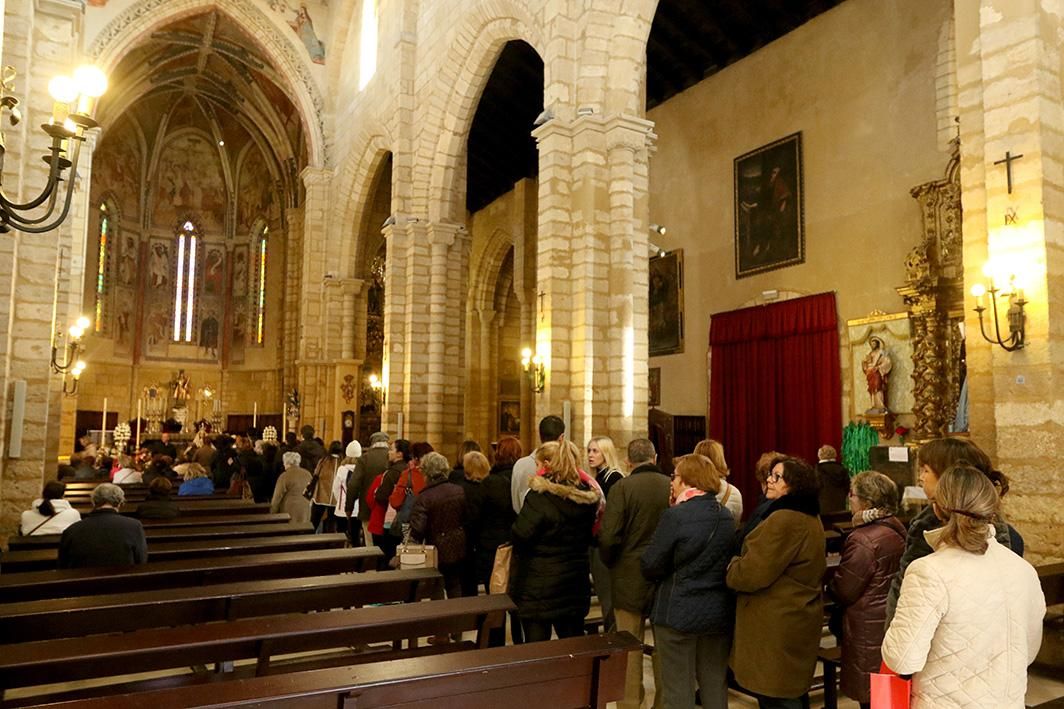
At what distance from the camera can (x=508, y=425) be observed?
21.8m

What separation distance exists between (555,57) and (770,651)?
8.53 m

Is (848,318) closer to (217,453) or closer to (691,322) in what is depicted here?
(691,322)

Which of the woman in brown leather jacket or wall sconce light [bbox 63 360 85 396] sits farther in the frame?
wall sconce light [bbox 63 360 85 396]

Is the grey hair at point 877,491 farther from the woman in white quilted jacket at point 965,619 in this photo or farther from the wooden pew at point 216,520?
the wooden pew at point 216,520

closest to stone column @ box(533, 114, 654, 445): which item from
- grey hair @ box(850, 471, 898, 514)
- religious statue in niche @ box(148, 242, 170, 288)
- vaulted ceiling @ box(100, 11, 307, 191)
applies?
grey hair @ box(850, 471, 898, 514)

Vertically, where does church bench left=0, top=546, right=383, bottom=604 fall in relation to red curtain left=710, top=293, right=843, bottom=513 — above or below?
below

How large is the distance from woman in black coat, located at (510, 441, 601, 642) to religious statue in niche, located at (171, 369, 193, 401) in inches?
975

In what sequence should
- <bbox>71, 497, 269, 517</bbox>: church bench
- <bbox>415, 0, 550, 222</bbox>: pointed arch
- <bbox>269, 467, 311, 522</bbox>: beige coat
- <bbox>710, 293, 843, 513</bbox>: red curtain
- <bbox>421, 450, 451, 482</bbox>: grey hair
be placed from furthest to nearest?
<bbox>710, 293, 843, 513</bbox>: red curtain < <bbox>415, 0, 550, 222</bbox>: pointed arch < <bbox>269, 467, 311, 522</bbox>: beige coat < <bbox>71, 497, 269, 517</bbox>: church bench < <bbox>421, 450, 451, 482</bbox>: grey hair

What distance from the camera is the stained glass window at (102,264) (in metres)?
25.4

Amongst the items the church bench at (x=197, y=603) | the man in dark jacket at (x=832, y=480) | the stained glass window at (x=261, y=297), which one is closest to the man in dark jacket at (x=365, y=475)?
the church bench at (x=197, y=603)

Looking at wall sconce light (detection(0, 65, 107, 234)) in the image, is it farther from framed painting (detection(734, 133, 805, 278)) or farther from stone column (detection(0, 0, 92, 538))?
framed painting (detection(734, 133, 805, 278))

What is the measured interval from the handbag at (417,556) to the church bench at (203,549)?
4.12ft

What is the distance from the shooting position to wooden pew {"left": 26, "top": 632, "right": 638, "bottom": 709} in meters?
2.42

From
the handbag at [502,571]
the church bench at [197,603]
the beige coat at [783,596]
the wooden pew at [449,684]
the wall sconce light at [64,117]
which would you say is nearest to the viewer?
the wooden pew at [449,684]
